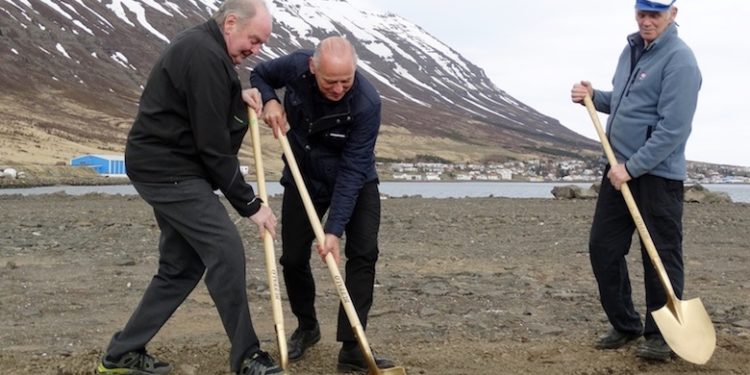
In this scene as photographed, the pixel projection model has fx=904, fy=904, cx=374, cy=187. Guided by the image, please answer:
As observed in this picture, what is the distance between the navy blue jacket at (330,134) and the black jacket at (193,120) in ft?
2.19

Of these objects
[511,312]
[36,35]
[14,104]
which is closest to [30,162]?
[14,104]

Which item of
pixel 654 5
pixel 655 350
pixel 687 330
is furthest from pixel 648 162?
pixel 655 350

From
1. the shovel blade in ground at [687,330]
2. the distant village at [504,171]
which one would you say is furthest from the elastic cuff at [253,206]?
the distant village at [504,171]

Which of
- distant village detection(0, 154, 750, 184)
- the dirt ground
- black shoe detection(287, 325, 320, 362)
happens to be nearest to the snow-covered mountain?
distant village detection(0, 154, 750, 184)

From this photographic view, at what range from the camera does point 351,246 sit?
6422 mm

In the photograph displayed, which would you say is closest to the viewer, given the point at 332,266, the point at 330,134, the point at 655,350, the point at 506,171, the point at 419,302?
the point at 332,266

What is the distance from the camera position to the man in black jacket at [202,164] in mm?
5367

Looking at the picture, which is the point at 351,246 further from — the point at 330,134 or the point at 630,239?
the point at 630,239

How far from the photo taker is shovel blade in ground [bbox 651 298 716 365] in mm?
6312

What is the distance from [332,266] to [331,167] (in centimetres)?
81

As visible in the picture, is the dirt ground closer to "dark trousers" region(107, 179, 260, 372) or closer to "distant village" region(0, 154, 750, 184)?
"dark trousers" region(107, 179, 260, 372)

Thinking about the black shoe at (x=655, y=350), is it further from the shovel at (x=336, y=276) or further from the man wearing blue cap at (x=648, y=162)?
the shovel at (x=336, y=276)

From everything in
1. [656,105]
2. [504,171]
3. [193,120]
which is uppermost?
[656,105]

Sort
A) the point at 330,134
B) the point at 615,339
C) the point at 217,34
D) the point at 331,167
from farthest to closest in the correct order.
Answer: the point at 615,339, the point at 331,167, the point at 330,134, the point at 217,34
